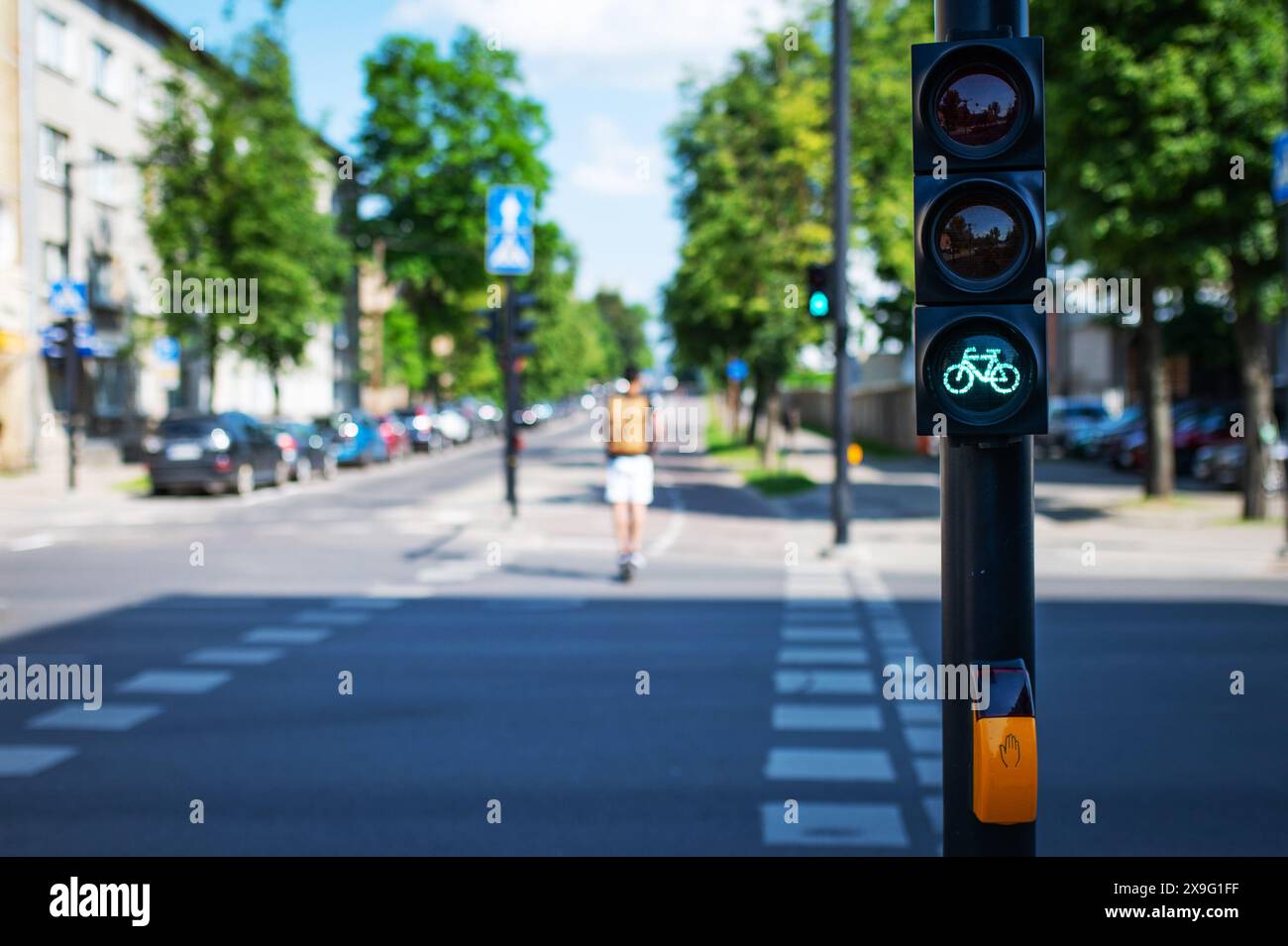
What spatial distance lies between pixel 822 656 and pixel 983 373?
19.9ft

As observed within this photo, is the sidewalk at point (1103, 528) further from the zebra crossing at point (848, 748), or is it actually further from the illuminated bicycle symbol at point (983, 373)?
the illuminated bicycle symbol at point (983, 373)

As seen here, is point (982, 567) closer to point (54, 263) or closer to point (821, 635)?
point (821, 635)

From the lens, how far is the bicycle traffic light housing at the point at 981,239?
3.51 meters

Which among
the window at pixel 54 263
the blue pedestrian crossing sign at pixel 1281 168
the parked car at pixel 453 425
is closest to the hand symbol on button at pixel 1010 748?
the blue pedestrian crossing sign at pixel 1281 168

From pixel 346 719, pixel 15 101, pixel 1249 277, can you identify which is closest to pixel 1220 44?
pixel 1249 277

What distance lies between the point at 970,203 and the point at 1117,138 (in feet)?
57.8

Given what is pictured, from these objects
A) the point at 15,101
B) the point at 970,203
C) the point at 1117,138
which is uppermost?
the point at 15,101

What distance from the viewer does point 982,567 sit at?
3586mm

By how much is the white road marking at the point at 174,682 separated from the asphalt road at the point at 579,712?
0.03 metres

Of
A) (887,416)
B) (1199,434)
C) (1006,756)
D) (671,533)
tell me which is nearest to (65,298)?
(671,533)

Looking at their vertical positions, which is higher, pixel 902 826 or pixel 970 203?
pixel 970 203

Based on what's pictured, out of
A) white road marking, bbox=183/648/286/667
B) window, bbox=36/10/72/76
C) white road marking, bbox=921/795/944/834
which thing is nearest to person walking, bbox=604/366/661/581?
white road marking, bbox=183/648/286/667

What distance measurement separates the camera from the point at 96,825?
549 centimetres

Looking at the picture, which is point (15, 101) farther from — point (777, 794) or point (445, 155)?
point (777, 794)
